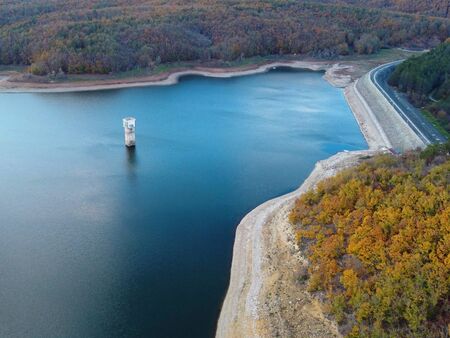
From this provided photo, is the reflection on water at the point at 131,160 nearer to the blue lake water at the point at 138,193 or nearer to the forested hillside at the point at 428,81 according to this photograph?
the blue lake water at the point at 138,193

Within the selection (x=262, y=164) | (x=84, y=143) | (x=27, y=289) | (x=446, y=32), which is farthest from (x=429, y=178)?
(x=446, y=32)

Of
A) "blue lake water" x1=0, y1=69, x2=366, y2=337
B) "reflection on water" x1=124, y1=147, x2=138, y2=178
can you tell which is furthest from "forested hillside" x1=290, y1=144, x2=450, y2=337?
"reflection on water" x1=124, y1=147, x2=138, y2=178

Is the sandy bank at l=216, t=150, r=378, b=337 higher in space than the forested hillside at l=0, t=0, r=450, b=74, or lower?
lower

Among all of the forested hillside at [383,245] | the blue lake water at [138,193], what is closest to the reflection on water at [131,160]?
the blue lake water at [138,193]

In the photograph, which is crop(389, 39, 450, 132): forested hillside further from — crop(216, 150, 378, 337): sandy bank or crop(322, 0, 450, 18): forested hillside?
crop(322, 0, 450, 18): forested hillside

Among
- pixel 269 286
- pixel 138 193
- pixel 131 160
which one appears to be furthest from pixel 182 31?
pixel 269 286
